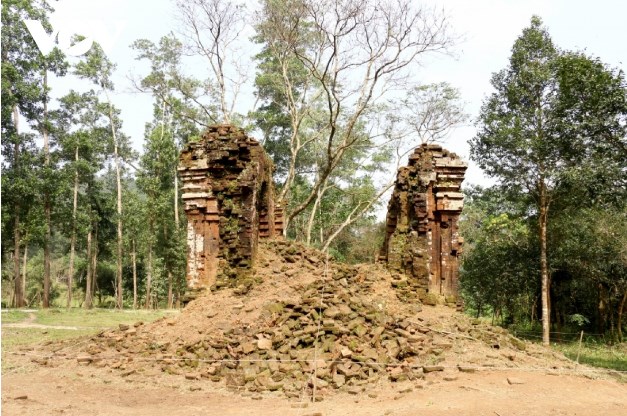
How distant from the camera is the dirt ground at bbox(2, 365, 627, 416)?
6.07 metres

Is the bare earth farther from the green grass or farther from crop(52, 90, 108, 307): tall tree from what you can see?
crop(52, 90, 108, 307): tall tree

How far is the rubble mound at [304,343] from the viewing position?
23.8ft

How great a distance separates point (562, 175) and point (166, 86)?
56.9 feet

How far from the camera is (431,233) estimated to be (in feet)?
38.2

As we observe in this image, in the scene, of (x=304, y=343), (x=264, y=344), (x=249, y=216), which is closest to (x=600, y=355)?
(x=304, y=343)

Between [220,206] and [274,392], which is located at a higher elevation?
[220,206]

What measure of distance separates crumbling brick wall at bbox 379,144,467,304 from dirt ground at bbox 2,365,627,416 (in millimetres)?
3978

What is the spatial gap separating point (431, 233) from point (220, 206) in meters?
4.83

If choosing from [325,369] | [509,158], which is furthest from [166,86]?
[325,369]

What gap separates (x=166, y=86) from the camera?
2341 cm

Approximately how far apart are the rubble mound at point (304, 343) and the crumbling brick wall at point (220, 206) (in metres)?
0.61

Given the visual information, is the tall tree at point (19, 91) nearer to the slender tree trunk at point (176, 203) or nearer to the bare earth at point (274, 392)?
the slender tree trunk at point (176, 203)

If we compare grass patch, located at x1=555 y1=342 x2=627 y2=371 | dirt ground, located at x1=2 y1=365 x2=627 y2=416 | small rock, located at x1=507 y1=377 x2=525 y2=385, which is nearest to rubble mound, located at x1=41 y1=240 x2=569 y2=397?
dirt ground, located at x1=2 y1=365 x2=627 y2=416

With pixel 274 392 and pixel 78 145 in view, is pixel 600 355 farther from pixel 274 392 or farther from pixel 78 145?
pixel 78 145
